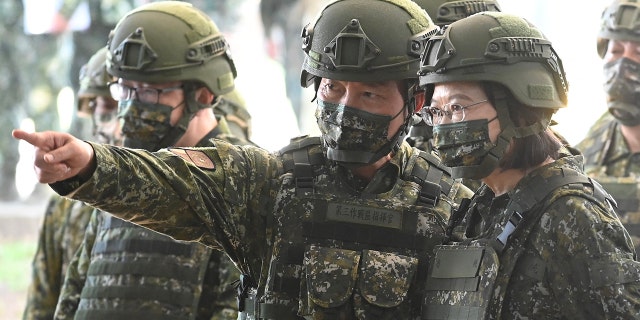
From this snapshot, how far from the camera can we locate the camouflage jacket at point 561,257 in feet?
13.5

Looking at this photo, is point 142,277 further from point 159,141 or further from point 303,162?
point 303,162

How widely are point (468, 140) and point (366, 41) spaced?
763 mm

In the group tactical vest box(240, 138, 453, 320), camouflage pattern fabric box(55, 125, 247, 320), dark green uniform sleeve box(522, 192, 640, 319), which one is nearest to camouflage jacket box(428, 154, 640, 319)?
dark green uniform sleeve box(522, 192, 640, 319)

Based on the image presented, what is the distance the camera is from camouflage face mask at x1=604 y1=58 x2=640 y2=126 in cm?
724

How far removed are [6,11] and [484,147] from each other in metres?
11.3

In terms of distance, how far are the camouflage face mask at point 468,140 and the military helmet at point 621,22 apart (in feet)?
10.1

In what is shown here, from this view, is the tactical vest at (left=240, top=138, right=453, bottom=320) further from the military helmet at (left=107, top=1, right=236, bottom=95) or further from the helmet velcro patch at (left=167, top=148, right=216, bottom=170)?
the military helmet at (left=107, top=1, right=236, bottom=95)

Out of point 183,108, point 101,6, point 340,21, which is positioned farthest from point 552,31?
point 340,21

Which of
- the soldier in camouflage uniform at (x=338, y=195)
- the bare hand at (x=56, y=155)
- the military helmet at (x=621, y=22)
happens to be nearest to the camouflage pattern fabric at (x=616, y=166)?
the military helmet at (x=621, y=22)

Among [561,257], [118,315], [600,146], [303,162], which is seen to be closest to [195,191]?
[303,162]

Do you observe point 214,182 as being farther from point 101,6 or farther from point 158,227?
point 101,6

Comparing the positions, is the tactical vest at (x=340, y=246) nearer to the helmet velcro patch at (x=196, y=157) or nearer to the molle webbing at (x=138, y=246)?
the helmet velcro patch at (x=196, y=157)

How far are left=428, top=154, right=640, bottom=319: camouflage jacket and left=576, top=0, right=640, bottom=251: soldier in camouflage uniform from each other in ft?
9.27

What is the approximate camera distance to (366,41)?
5062 millimetres
